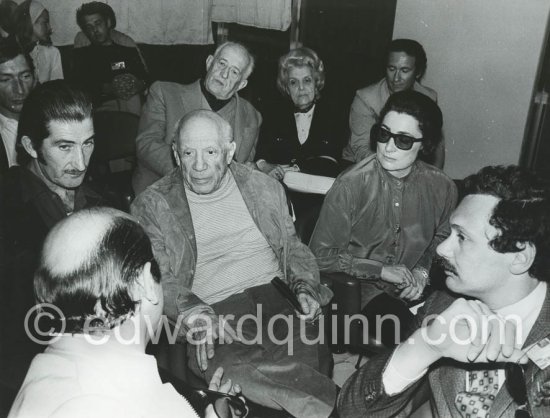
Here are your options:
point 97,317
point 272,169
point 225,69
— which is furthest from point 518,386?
Result: point 225,69

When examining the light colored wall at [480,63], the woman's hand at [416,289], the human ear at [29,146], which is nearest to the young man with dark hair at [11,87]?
the human ear at [29,146]

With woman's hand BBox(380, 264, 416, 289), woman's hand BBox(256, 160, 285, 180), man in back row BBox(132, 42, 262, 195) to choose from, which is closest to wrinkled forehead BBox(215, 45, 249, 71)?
man in back row BBox(132, 42, 262, 195)

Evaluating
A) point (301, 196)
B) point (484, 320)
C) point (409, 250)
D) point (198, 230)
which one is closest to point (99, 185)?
point (198, 230)

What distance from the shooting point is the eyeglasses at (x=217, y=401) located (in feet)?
5.58

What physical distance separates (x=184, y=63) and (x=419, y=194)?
398 centimetres

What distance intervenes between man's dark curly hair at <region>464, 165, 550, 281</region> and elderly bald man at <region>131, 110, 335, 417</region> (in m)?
0.98

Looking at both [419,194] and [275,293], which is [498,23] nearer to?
[419,194]

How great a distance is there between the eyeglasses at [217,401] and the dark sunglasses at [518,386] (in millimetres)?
853

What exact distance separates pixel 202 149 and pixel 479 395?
1.68m

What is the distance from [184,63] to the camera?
20.0 feet

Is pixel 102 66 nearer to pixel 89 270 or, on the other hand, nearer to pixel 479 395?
pixel 89 270

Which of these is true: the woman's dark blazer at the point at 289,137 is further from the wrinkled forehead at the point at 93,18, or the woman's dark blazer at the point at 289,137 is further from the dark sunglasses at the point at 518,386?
the dark sunglasses at the point at 518,386

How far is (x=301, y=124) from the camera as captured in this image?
4203 millimetres

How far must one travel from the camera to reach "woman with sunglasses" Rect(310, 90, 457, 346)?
2857 mm
